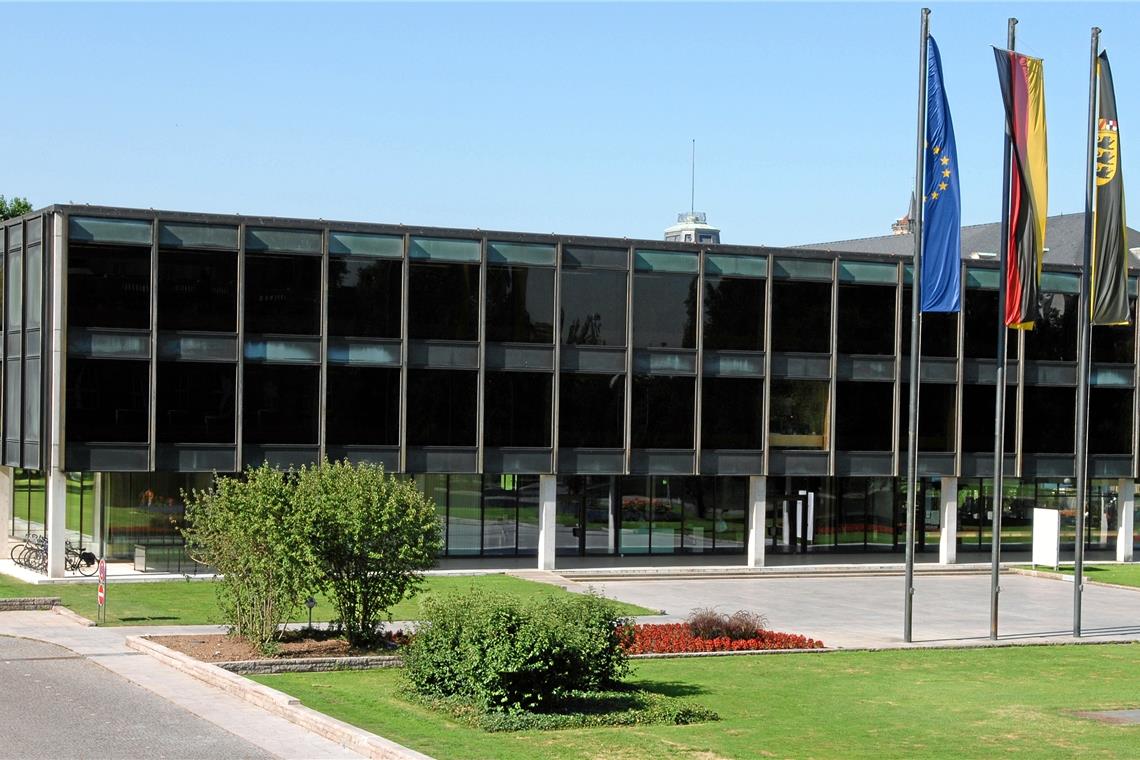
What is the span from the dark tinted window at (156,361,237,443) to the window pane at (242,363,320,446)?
1.69 ft

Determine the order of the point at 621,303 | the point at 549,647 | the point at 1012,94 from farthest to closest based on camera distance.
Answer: the point at 621,303 → the point at 1012,94 → the point at 549,647

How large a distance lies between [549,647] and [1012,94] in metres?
18.0

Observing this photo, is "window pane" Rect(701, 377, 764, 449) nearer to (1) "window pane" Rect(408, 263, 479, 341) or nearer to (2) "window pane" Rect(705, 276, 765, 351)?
(2) "window pane" Rect(705, 276, 765, 351)

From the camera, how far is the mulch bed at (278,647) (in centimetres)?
2586

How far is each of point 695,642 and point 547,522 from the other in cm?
1793

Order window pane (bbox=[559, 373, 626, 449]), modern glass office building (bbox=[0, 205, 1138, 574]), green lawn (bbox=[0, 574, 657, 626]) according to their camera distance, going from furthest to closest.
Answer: window pane (bbox=[559, 373, 626, 449]), modern glass office building (bbox=[0, 205, 1138, 574]), green lawn (bbox=[0, 574, 657, 626])

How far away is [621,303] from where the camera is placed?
4772 cm

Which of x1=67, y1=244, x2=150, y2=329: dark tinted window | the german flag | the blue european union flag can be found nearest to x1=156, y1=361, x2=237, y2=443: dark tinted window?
x1=67, y1=244, x2=150, y2=329: dark tinted window

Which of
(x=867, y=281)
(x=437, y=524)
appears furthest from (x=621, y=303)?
(x=437, y=524)

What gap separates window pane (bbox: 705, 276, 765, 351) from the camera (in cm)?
Result: 4862

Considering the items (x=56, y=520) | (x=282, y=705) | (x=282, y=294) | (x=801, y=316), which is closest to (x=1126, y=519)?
(x=801, y=316)

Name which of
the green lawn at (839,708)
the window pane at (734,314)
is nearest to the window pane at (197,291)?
the window pane at (734,314)

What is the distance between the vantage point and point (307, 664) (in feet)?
82.5

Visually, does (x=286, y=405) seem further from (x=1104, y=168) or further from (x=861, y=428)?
(x=1104, y=168)
